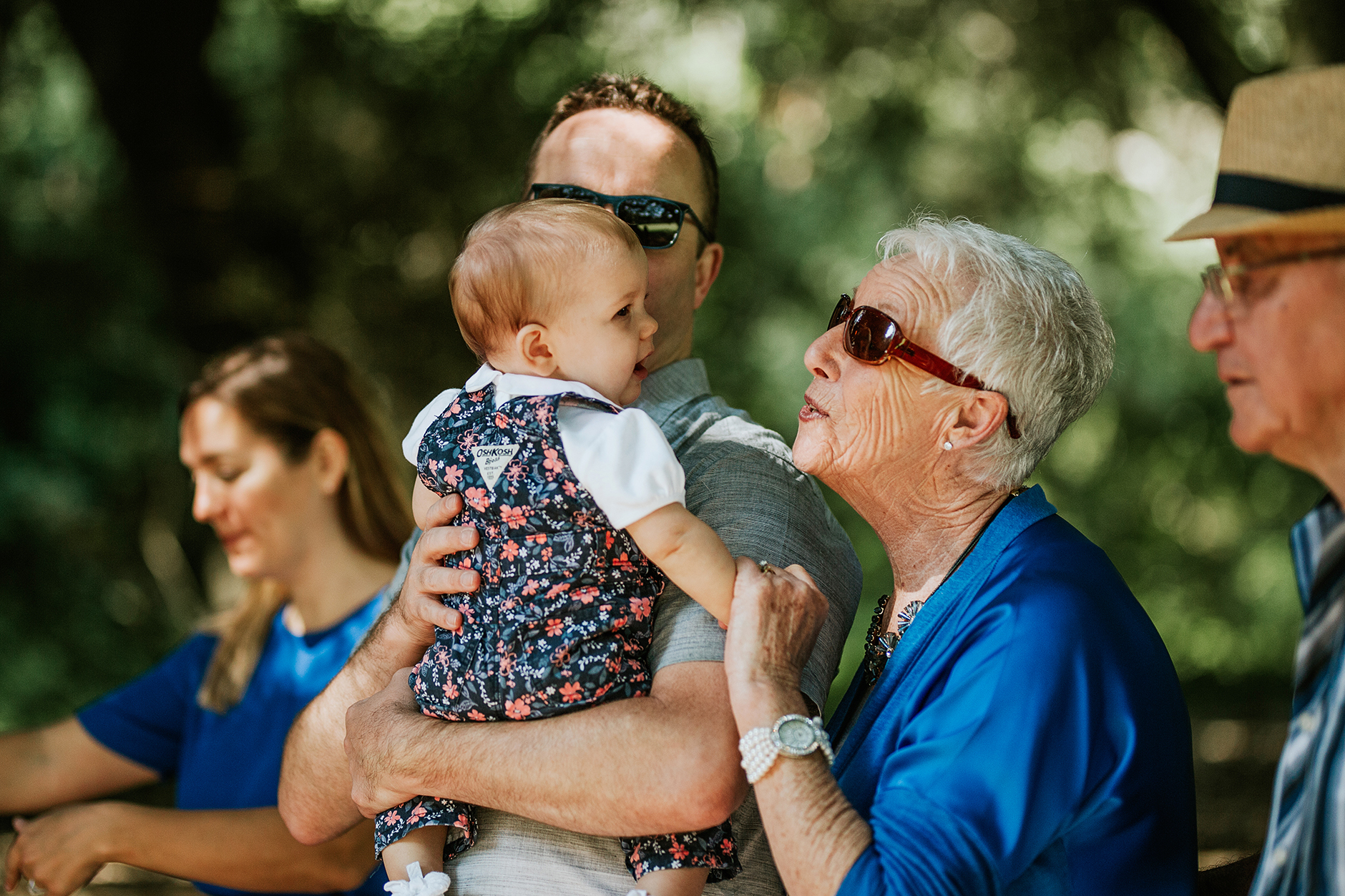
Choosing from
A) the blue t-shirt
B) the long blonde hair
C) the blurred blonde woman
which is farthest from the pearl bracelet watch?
the long blonde hair

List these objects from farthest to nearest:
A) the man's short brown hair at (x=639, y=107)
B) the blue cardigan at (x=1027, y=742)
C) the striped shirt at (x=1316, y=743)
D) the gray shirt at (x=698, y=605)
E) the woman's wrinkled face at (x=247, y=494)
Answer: the woman's wrinkled face at (x=247, y=494) → the man's short brown hair at (x=639, y=107) → the gray shirt at (x=698, y=605) → the blue cardigan at (x=1027, y=742) → the striped shirt at (x=1316, y=743)

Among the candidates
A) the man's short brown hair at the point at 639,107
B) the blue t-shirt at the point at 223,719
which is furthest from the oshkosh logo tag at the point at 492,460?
the blue t-shirt at the point at 223,719

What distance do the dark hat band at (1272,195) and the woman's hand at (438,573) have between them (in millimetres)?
1234

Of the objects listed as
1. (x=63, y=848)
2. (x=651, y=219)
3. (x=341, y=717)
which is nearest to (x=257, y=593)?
(x=63, y=848)

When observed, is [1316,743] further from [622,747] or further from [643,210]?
[643,210]

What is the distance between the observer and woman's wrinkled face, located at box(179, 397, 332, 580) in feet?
10.8

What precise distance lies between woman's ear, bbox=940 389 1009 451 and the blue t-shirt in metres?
1.66

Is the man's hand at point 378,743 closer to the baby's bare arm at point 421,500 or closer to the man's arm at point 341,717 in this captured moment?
the man's arm at point 341,717

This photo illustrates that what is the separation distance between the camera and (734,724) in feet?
5.67

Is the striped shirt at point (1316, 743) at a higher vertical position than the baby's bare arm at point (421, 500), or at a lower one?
lower

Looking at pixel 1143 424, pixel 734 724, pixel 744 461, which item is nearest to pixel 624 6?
pixel 1143 424

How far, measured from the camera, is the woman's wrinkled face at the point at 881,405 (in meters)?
1.97

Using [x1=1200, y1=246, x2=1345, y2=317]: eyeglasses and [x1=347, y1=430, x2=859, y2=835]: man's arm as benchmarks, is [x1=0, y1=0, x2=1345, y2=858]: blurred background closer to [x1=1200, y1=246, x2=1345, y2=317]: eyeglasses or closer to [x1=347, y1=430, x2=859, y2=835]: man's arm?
[x1=1200, y1=246, x2=1345, y2=317]: eyeglasses

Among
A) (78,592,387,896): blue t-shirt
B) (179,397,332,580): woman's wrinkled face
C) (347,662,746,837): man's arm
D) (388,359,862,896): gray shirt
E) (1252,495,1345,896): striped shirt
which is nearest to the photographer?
(1252,495,1345,896): striped shirt
